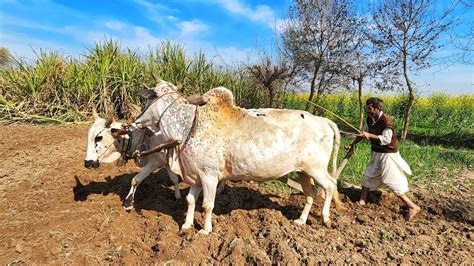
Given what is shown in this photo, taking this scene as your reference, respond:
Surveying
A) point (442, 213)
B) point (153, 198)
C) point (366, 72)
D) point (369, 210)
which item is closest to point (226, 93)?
point (153, 198)

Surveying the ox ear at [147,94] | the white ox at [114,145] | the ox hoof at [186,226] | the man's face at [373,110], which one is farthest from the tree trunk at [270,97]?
the ox hoof at [186,226]

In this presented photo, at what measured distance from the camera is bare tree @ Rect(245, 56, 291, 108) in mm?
13305

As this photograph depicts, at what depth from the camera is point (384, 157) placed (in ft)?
19.9

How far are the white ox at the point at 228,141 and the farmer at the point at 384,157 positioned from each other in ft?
3.52

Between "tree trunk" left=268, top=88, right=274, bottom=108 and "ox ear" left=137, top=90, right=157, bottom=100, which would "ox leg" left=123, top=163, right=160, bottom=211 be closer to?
"ox ear" left=137, top=90, right=157, bottom=100

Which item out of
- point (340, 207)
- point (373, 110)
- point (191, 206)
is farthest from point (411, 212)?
point (191, 206)

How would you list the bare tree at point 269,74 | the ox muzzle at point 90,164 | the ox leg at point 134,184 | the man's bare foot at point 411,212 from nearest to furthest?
the ox muzzle at point 90,164 → the ox leg at point 134,184 → the man's bare foot at point 411,212 → the bare tree at point 269,74

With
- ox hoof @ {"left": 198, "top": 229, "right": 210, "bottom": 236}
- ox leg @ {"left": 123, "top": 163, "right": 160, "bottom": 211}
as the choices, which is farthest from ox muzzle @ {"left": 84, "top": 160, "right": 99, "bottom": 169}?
ox hoof @ {"left": 198, "top": 229, "right": 210, "bottom": 236}

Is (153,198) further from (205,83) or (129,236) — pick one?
(205,83)

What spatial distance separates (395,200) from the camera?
6.57 metres

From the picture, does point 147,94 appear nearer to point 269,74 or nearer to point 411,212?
point 411,212

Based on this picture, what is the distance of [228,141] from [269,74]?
8836 millimetres

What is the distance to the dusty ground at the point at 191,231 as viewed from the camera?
4.35 m

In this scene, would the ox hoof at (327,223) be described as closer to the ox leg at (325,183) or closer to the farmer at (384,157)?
the ox leg at (325,183)
